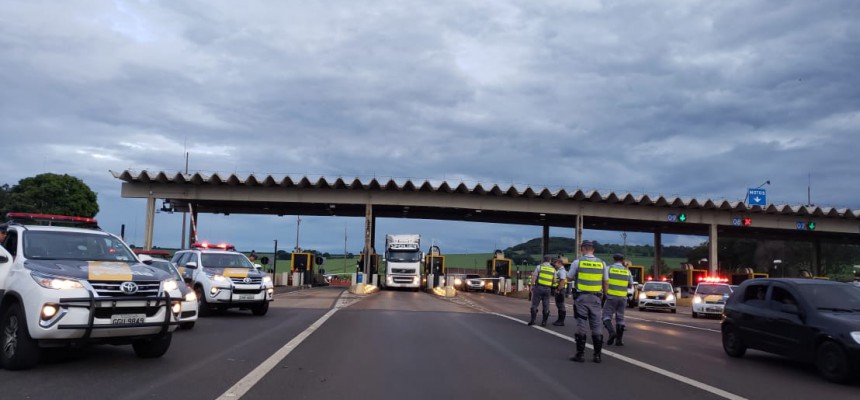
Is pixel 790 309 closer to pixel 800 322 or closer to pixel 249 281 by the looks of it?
pixel 800 322

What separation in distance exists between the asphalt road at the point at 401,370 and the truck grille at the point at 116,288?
990 mm

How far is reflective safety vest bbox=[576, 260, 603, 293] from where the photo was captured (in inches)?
412

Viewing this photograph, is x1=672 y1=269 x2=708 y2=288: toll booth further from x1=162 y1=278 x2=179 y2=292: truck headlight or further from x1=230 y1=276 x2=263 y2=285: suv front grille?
x1=162 y1=278 x2=179 y2=292: truck headlight

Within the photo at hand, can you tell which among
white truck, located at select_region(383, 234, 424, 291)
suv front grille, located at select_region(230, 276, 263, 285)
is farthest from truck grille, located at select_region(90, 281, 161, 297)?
white truck, located at select_region(383, 234, 424, 291)

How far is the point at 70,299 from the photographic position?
778cm

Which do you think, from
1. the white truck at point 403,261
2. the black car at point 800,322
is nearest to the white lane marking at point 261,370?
the black car at point 800,322

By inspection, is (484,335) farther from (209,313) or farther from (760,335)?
(209,313)

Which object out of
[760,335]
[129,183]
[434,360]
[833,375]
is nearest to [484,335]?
[434,360]

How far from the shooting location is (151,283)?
8547 millimetres

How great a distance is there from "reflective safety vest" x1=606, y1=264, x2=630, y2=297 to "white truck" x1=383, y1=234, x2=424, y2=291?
34.3m

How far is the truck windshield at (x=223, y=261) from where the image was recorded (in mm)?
17422

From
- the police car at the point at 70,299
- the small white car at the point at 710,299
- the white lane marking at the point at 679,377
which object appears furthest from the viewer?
the small white car at the point at 710,299

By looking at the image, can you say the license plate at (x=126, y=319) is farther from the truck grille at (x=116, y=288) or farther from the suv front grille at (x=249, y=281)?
the suv front grille at (x=249, y=281)

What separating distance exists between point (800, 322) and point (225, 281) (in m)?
12.7
